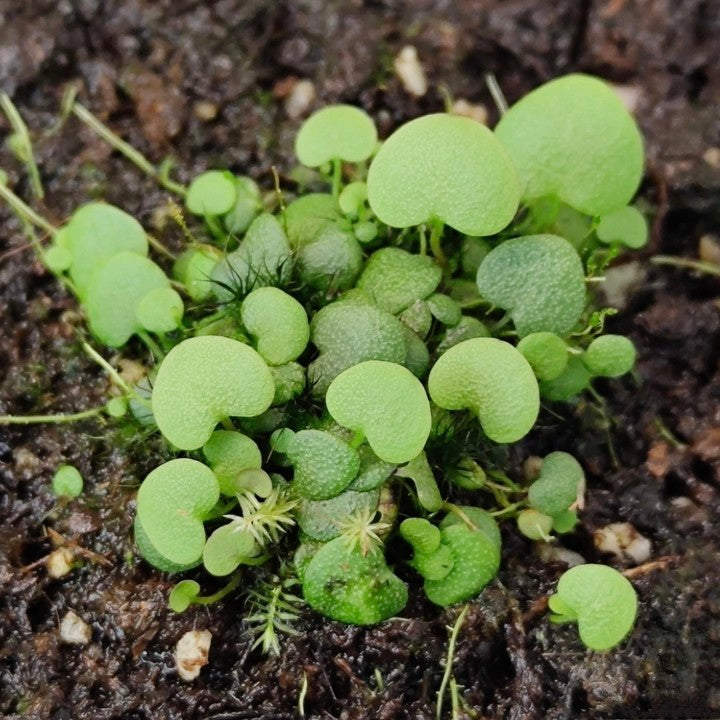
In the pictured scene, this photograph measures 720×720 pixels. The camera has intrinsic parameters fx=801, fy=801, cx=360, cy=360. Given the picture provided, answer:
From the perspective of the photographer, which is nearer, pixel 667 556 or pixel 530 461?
pixel 667 556

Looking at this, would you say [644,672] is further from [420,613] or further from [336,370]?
[336,370]

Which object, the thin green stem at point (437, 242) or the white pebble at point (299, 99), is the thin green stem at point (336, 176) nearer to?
the thin green stem at point (437, 242)

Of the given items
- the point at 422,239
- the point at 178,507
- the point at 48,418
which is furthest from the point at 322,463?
the point at 48,418

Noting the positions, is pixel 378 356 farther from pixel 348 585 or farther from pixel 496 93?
pixel 496 93

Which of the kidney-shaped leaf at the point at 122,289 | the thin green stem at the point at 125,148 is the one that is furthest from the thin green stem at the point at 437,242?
the thin green stem at the point at 125,148

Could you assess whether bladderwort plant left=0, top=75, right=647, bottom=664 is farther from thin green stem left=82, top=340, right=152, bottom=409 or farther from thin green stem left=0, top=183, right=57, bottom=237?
thin green stem left=0, top=183, right=57, bottom=237

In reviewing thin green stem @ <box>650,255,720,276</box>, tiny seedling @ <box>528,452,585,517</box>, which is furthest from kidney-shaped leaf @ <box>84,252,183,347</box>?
thin green stem @ <box>650,255,720,276</box>

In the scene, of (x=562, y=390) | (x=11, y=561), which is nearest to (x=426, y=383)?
(x=562, y=390)
